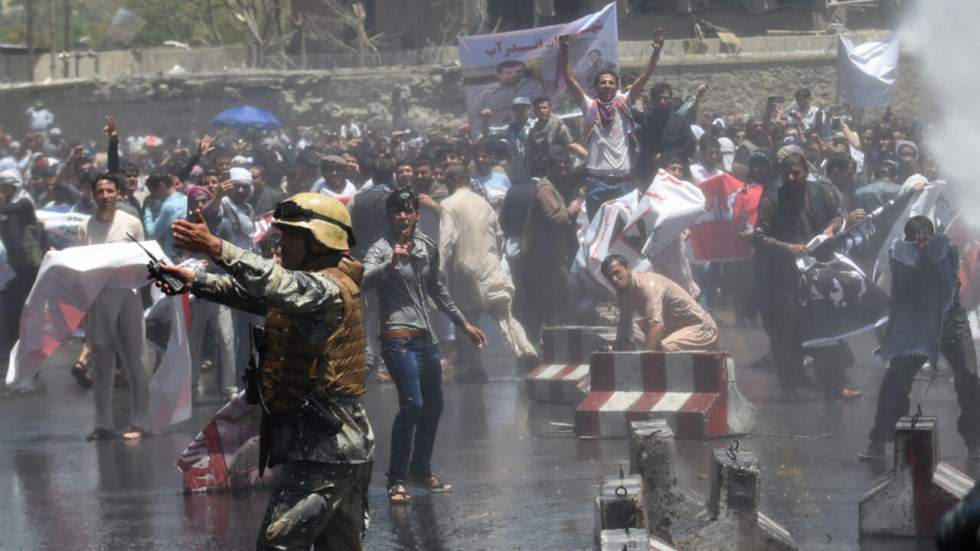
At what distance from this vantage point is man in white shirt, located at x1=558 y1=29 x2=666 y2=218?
1334 centimetres

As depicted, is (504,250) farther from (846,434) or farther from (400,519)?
(400,519)

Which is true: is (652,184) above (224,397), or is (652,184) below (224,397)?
above

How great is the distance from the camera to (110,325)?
10.7m

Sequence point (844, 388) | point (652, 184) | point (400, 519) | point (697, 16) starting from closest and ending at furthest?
1. point (400, 519)
2. point (844, 388)
3. point (652, 184)
4. point (697, 16)

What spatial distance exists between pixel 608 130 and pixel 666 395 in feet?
11.5

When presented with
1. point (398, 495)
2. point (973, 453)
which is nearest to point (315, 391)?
point (398, 495)

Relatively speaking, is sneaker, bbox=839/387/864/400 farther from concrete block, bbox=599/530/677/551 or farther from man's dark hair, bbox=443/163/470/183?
concrete block, bbox=599/530/677/551

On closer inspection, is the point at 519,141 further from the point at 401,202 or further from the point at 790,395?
the point at 401,202

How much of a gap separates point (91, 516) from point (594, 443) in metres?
3.14

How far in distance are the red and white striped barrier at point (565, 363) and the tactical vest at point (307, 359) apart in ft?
21.1

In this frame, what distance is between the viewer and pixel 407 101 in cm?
3083

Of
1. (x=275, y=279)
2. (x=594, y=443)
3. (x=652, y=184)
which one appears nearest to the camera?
(x=275, y=279)

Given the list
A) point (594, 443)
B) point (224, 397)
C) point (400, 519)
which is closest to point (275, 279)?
point (400, 519)

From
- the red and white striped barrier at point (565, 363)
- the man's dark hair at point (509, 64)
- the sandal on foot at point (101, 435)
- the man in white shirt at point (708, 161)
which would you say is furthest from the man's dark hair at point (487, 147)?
the sandal on foot at point (101, 435)
